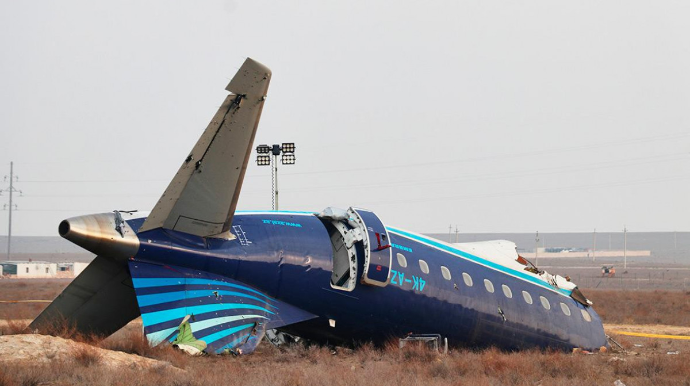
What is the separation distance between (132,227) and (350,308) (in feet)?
19.8

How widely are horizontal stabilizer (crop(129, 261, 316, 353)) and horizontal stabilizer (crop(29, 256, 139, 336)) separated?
1.40 metres

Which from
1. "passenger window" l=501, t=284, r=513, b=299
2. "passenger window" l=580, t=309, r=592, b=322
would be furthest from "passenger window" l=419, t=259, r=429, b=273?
"passenger window" l=580, t=309, r=592, b=322

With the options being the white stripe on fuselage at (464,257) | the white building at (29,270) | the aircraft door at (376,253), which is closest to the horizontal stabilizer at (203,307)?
the aircraft door at (376,253)

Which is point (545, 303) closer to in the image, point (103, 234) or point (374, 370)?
point (374, 370)

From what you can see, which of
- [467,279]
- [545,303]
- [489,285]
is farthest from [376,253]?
[545,303]

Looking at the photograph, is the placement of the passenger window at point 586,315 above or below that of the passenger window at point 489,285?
below

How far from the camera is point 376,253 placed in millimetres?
21078

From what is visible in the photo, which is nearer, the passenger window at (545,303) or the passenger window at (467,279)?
the passenger window at (467,279)

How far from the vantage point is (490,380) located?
56.2 ft

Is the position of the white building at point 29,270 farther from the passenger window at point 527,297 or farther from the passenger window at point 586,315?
the passenger window at point 527,297

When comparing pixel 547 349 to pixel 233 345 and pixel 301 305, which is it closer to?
pixel 301 305

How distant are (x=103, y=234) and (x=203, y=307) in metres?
2.65

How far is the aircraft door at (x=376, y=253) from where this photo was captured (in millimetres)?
20938

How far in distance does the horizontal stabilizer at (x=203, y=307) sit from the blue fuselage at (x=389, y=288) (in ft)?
0.85
